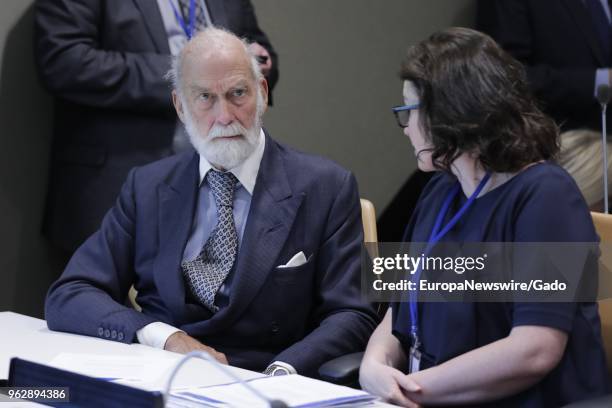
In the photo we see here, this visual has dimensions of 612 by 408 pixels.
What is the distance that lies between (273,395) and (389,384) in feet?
1.46

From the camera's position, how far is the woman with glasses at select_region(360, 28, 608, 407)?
2.22m

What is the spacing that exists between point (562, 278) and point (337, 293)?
811 millimetres

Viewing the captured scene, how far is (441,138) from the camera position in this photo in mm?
2393

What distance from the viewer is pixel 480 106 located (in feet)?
7.66

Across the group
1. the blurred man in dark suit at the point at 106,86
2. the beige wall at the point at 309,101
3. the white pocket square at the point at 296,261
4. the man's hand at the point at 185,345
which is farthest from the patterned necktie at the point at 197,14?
the man's hand at the point at 185,345

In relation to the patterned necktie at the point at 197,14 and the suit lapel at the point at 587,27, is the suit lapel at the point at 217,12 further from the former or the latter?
the suit lapel at the point at 587,27

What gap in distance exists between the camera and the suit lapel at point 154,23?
4.17 meters

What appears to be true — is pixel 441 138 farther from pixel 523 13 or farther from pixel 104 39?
pixel 523 13

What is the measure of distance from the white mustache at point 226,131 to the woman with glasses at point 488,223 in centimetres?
64

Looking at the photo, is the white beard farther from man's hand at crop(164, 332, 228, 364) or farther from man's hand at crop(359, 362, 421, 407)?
man's hand at crop(359, 362, 421, 407)

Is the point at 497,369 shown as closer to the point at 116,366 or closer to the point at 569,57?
the point at 116,366

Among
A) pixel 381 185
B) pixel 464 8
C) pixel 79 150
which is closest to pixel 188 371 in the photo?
pixel 79 150

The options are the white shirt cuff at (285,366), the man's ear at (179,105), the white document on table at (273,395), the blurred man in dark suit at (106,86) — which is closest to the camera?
the white document on table at (273,395)

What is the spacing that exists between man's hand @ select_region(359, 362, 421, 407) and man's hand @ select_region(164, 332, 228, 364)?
0.44 meters
